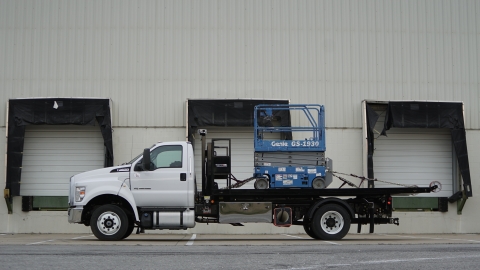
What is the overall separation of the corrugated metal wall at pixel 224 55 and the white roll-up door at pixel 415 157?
127 cm

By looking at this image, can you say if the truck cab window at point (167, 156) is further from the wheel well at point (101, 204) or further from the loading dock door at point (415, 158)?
the loading dock door at point (415, 158)

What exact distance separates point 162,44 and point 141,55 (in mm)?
855

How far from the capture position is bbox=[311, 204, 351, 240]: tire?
17172 mm

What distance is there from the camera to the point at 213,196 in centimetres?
1727

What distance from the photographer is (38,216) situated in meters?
24.3

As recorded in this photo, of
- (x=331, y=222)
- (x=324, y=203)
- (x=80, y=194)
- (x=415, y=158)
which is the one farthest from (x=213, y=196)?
(x=415, y=158)

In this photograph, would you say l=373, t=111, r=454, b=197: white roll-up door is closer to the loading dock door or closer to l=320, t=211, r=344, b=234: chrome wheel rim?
the loading dock door

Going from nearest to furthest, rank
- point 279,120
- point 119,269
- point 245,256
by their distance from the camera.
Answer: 1. point 119,269
2. point 245,256
3. point 279,120

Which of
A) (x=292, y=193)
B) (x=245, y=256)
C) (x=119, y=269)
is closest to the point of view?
(x=119, y=269)

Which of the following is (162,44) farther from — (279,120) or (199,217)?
(199,217)

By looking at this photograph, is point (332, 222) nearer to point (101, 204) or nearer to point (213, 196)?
point (213, 196)

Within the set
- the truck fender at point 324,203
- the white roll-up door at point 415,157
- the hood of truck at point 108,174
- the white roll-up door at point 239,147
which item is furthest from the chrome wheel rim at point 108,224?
the white roll-up door at point 415,157

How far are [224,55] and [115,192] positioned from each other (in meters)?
9.63

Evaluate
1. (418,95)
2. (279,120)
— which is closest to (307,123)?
(279,120)
